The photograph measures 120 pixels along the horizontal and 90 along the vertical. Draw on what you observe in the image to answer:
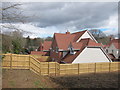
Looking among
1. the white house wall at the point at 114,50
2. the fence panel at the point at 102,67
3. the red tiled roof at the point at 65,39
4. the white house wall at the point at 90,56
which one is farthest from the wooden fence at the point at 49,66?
the white house wall at the point at 114,50

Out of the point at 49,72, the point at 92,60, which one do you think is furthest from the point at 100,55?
the point at 49,72

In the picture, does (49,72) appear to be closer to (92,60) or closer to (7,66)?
(7,66)

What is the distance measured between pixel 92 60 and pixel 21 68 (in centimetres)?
1223

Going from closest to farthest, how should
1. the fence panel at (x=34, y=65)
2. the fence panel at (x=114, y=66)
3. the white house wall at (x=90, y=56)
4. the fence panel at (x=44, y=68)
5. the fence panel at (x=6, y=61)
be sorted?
the fence panel at (x=6, y=61) < the fence panel at (x=34, y=65) < the fence panel at (x=44, y=68) < the fence panel at (x=114, y=66) < the white house wall at (x=90, y=56)

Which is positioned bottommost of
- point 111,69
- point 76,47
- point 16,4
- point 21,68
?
point 111,69

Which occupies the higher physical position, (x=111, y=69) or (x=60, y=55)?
(x=60, y=55)

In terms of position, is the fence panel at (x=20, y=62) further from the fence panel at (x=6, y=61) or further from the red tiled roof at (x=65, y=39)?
the red tiled roof at (x=65, y=39)

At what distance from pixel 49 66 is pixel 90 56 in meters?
8.27

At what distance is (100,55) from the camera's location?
68.5ft

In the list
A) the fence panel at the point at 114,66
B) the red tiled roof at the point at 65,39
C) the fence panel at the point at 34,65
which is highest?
the red tiled roof at the point at 65,39

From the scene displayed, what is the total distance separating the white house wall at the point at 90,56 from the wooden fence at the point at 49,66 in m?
2.54

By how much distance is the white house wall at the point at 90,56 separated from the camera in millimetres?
19594

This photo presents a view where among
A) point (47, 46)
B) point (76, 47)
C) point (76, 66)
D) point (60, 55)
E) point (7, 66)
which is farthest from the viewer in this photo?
point (47, 46)

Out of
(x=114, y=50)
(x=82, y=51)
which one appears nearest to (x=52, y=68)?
(x=82, y=51)
